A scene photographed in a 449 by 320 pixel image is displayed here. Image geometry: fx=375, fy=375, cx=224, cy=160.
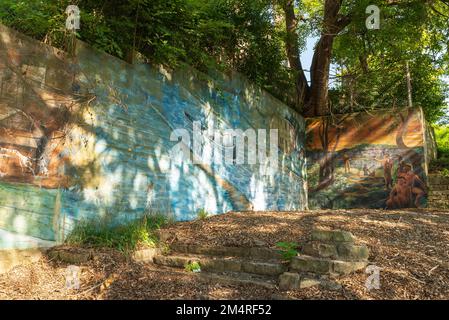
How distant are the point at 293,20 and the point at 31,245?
8.48m

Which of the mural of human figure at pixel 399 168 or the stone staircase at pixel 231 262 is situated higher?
the mural of human figure at pixel 399 168

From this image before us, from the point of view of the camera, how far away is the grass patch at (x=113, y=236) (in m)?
4.24

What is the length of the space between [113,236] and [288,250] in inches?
81.2

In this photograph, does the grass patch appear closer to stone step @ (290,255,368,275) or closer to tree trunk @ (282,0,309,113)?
stone step @ (290,255,368,275)

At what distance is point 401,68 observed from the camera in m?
11.3

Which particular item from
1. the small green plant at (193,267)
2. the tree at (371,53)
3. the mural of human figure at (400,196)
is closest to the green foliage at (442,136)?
the tree at (371,53)

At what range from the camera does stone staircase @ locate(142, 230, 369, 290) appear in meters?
3.52

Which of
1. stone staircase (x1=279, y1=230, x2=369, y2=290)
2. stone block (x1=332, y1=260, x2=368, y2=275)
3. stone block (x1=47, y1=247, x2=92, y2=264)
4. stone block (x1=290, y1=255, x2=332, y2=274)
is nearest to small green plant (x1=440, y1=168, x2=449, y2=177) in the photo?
stone staircase (x1=279, y1=230, x2=369, y2=290)

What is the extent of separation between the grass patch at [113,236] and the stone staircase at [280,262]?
203mm

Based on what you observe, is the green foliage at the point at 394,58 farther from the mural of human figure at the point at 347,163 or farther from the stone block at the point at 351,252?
the stone block at the point at 351,252

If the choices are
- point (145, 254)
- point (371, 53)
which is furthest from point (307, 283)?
point (371, 53)

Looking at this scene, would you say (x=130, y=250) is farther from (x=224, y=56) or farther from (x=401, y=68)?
(x=401, y=68)

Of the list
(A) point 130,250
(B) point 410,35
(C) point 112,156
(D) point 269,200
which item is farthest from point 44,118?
(B) point 410,35

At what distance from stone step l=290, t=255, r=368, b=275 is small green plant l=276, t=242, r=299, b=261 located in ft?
0.52
